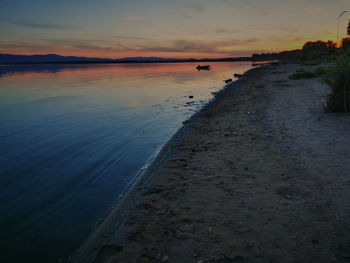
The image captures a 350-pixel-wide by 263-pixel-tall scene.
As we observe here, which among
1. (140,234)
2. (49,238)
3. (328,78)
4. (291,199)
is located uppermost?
(328,78)

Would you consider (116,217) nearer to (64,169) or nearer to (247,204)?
(247,204)

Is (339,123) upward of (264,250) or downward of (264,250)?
upward

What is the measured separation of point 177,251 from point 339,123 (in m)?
10.9

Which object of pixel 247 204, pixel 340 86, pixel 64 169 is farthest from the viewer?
pixel 340 86

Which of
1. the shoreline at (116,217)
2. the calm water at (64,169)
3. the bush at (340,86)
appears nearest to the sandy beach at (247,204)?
the shoreline at (116,217)

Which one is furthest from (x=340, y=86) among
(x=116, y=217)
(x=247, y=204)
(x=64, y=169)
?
(x=64, y=169)

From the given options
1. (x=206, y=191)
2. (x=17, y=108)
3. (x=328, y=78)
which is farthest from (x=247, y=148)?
(x=17, y=108)

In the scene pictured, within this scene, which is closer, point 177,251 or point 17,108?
point 177,251

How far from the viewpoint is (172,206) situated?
5516 millimetres

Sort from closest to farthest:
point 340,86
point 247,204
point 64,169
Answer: point 247,204, point 64,169, point 340,86

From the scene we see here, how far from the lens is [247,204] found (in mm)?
5320

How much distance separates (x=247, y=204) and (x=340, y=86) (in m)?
11.2

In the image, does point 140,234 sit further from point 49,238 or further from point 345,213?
point 345,213

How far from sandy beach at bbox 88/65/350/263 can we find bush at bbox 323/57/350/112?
352 centimetres
